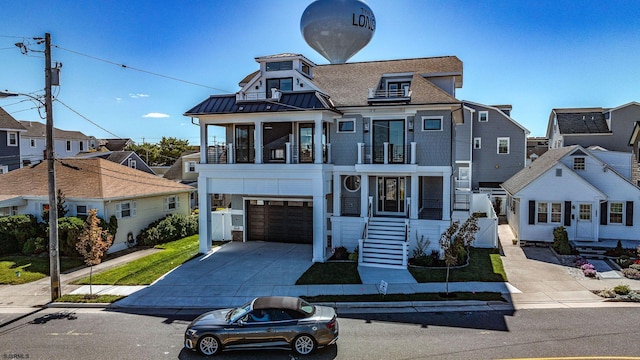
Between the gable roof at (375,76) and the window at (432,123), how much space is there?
3.18ft

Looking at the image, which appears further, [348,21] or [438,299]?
[348,21]

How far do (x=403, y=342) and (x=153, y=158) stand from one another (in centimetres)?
7352

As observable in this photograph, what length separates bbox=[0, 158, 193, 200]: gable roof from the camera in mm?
23969

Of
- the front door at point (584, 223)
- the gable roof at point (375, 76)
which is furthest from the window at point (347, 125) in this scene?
the front door at point (584, 223)

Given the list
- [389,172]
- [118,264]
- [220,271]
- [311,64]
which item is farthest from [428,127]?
[118,264]

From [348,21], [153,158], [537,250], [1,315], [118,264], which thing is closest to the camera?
[1,315]

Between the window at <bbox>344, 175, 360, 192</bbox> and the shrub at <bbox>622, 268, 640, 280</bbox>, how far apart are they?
12809mm

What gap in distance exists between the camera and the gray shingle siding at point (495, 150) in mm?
37562

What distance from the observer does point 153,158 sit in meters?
76.9

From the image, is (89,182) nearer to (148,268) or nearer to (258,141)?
(148,268)

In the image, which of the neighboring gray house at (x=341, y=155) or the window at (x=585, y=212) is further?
the window at (x=585, y=212)

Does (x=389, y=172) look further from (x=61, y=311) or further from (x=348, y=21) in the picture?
(x=61, y=311)

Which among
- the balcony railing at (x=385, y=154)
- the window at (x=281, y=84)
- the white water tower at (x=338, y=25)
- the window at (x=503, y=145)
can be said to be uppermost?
the white water tower at (x=338, y=25)

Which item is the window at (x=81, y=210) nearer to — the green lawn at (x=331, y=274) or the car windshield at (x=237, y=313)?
the green lawn at (x=331, y=274)
